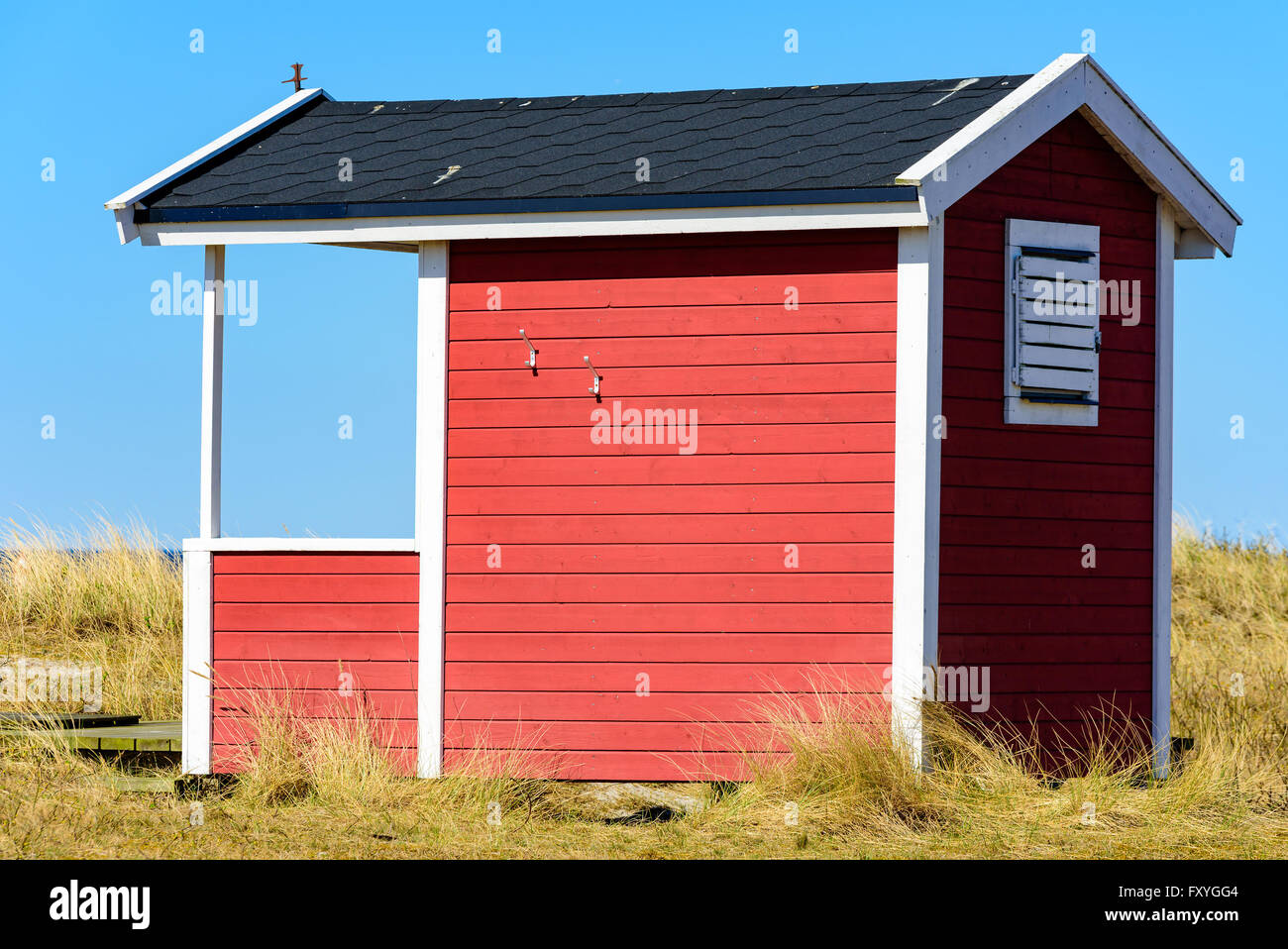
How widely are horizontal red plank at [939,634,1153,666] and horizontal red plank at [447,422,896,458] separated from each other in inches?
49.2

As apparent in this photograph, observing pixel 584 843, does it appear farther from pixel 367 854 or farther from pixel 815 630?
pixel 815 630

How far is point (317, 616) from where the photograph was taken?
9078mm

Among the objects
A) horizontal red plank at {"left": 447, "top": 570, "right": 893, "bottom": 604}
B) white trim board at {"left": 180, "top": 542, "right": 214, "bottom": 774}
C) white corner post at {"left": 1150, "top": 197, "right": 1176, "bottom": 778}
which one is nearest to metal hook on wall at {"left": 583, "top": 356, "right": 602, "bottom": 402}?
horizontal red plank at {"left": 447, "top": 570, "right": 893, "bottom": 604}

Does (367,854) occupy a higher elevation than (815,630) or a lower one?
lower

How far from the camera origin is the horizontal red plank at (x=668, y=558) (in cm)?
855

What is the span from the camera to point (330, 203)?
9023 millimetres

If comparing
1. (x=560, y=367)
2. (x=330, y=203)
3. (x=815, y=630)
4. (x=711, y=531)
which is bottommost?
(x=815, y=630)

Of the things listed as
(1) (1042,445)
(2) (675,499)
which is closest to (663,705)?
(2) (675,499)

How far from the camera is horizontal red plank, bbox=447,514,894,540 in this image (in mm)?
8562

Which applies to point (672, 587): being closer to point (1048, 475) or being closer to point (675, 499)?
point (675, 499)

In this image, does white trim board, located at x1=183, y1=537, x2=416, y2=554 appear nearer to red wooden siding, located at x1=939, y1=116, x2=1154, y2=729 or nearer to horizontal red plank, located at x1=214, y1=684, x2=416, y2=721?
horizontal red plank, located at x1=214, y1=684, x2=416, y2=721

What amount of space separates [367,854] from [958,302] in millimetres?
4565

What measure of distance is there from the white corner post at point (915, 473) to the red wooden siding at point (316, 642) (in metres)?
2.89
